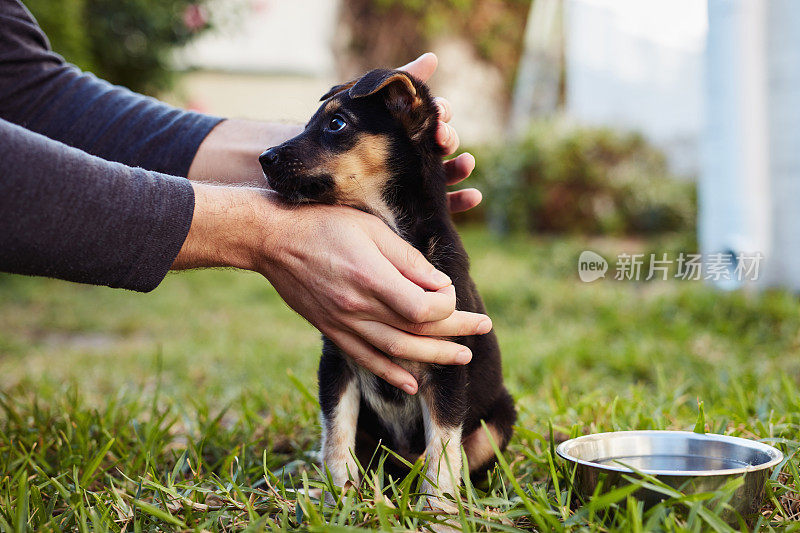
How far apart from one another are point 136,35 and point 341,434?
26.5 ft

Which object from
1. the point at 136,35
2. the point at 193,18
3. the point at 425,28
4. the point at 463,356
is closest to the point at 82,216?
the point at 463,356

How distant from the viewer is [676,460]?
6.54 feet

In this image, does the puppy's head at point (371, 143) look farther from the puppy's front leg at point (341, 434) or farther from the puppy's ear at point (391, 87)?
the puppy's front leg at point (341, 434)

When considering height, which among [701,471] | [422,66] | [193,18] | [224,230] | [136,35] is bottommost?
[701,471]

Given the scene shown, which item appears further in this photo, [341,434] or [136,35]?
[136,35]

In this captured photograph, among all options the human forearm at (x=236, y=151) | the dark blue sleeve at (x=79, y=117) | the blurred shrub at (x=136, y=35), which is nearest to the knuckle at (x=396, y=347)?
the human forearm at (x=236, y=151)

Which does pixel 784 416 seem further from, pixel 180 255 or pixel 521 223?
pixel 521 223

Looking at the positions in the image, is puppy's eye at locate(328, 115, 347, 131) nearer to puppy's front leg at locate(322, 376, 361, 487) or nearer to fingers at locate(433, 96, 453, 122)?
fingers at locate(433, 96, 453, 122)

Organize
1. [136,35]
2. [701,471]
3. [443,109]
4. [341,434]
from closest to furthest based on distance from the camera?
[701,471] < [341,434] < [443,109] < [136,35]

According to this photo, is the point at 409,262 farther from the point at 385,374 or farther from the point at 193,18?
the point at 193,18

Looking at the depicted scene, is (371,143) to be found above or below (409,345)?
above

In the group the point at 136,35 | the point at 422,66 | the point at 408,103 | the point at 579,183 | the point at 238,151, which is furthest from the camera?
the point at 579,183

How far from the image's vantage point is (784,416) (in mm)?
2535

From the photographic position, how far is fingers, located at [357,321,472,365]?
197 cm
